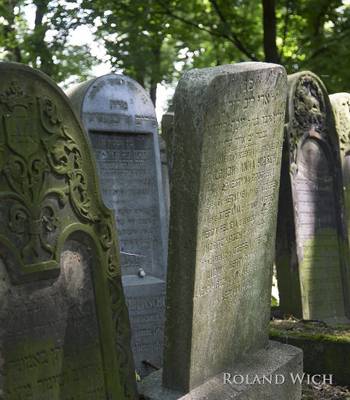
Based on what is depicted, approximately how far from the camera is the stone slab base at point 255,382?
3.57 metres

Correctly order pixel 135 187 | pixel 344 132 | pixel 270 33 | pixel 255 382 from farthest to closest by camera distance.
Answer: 1. pixel 270 33
2. pixel 344 132
3. pixel 135 187
4. pixel 255 382

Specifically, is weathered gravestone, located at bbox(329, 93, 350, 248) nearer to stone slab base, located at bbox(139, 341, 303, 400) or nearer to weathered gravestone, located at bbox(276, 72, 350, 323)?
weathered gravestone, located at bbox(276, 72, 350, 323)

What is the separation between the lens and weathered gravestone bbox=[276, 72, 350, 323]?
20.7ft

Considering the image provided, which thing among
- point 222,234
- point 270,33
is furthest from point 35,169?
point 270,33

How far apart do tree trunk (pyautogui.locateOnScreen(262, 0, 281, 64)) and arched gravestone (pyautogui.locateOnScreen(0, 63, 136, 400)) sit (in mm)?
8198

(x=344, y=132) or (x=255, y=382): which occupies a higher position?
(x=344, y=132)

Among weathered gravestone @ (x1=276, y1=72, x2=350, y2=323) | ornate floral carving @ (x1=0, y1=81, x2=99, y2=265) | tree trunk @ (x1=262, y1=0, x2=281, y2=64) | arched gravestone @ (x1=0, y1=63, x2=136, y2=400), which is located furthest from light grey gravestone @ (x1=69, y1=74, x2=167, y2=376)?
tree trunk @ (x1=262, y1=0, x2=281, y2=64)

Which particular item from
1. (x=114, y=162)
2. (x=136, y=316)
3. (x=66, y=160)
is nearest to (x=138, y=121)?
(x=114, y=162)

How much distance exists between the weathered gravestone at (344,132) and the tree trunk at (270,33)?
3.97m

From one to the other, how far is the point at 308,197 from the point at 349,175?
0.95 m

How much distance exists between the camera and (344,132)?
279 inches

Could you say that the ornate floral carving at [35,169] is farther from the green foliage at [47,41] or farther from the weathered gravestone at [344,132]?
the green foliage at [47,41]

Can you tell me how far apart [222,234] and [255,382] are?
91 centimetres

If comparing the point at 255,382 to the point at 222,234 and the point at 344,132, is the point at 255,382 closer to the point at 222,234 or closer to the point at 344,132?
→ the point at 222,234
